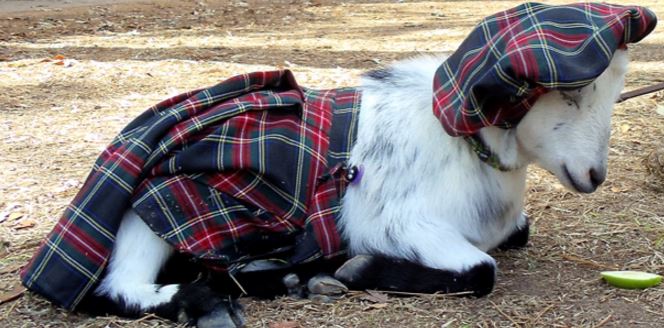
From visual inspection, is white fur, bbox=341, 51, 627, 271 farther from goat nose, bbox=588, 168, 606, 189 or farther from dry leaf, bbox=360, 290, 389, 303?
dry leaf, bbox=360, 290, 389, 303

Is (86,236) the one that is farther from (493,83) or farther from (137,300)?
(493,83)

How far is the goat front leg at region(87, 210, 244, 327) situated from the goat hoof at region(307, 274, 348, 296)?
268mm

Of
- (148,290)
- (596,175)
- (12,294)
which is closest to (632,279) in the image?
(596,175)

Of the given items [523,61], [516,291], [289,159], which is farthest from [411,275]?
[523,61]

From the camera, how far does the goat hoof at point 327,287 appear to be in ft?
9.34

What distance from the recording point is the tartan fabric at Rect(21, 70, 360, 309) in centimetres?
275

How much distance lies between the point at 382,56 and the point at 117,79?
2.20 m

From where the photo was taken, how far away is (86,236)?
2754 millimetres

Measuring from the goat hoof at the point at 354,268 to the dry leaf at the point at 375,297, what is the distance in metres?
0.06

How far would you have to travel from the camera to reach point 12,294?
117 inches

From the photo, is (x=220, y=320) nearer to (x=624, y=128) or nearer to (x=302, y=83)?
(x=624, y=128)

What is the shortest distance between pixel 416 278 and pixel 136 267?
0.88 meters

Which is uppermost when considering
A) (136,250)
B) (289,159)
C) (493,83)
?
(493,83)

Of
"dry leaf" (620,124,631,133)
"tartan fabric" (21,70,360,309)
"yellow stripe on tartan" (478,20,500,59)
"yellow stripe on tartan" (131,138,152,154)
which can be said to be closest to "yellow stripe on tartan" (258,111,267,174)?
"tartan fabric" (21,70,360,309)
